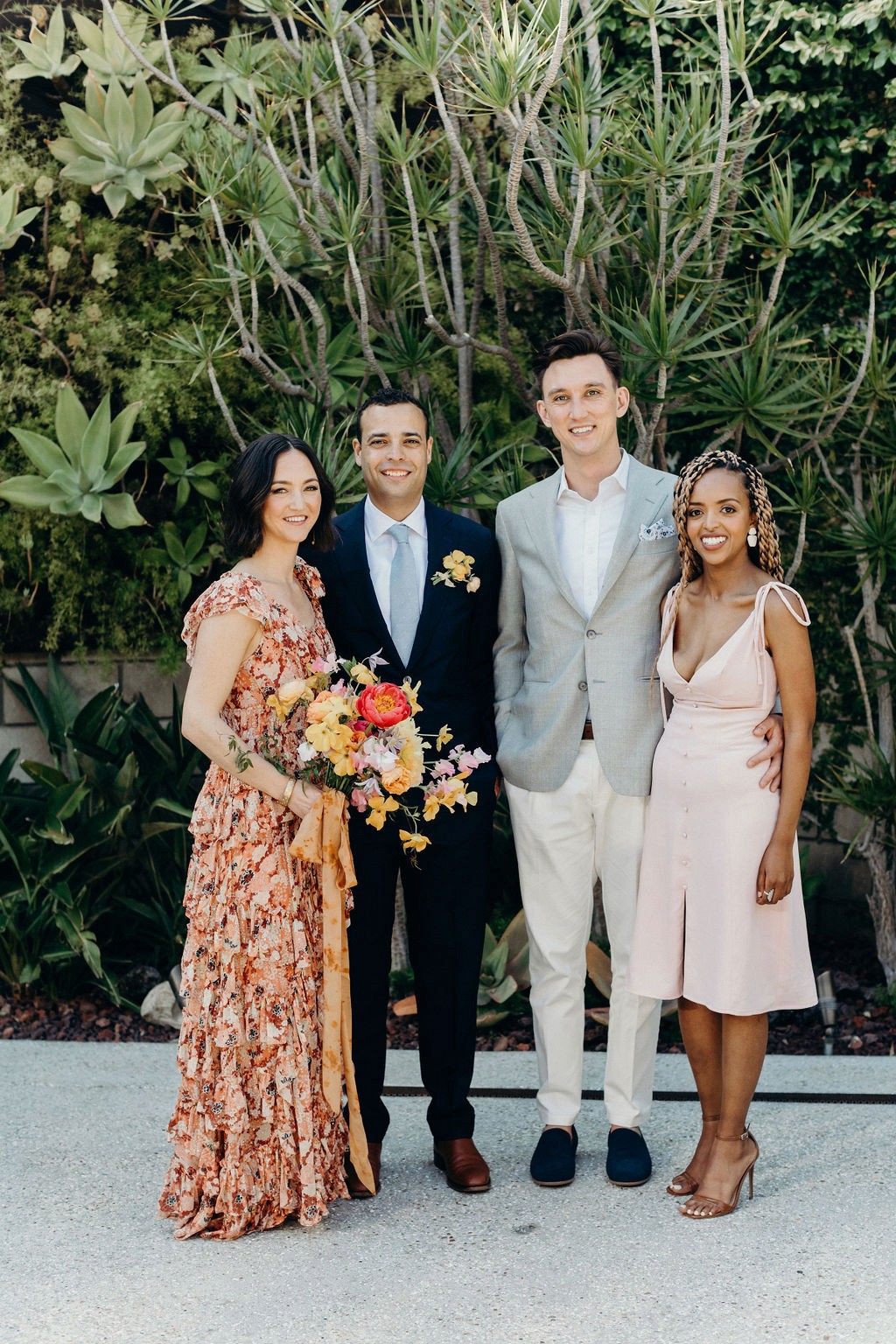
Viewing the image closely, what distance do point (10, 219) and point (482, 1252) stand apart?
4.38 metres

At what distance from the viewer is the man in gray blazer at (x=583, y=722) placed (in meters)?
3.34

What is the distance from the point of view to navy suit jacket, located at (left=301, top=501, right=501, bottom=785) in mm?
3361

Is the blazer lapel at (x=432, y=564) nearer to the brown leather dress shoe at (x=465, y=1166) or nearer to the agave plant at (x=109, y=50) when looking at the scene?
the brown leather dress shoe at (x=465, y=1166)

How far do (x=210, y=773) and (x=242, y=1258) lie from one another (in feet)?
3.66

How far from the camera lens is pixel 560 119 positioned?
481cm

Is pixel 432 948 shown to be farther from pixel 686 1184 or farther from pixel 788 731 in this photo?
pixel 788 731

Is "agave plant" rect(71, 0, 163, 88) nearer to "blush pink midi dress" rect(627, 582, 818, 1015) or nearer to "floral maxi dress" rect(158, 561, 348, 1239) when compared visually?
"floral maxi dress" rect(158, 561, 348, 1239)

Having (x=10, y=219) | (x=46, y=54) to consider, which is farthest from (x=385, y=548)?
(x=46, y=54)

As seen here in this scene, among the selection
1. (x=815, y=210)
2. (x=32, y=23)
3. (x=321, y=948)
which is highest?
(x=32, y=23)

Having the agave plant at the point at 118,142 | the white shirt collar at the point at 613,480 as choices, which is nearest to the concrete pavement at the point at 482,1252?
the white shirt collar at the point at 613,480

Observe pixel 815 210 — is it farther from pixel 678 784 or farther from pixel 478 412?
pixel 678 784

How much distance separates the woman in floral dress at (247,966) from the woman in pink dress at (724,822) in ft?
2.88

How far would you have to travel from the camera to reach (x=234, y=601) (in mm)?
3062

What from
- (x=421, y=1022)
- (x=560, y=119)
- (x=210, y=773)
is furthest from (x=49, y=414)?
(x=421, y=1022)
